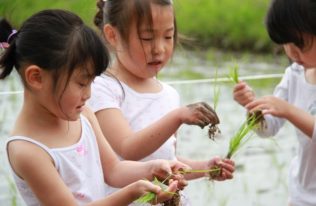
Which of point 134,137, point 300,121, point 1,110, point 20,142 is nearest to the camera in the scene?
point 20,142

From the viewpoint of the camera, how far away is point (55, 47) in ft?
5.66

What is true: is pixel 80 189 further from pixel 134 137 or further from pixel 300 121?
pixel 300 121

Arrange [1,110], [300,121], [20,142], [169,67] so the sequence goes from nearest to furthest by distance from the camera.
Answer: [20,142]
[300,121]
[1,110]
[169,67]

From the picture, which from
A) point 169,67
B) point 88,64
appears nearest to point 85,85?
point 88,64

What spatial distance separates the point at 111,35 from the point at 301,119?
561 mm

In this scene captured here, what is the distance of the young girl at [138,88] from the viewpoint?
6.59ft

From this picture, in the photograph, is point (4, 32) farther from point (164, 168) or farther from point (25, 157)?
point (164, 168)

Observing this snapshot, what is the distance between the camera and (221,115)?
5480 mm

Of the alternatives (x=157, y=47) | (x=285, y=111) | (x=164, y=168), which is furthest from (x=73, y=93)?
(x=285, y=111)

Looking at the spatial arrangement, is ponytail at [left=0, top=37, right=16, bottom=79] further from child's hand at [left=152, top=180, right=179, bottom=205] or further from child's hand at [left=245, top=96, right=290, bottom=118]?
child's hand at [left=245, top=96, right=290, bottom=118]

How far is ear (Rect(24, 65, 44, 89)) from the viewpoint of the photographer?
172 cm

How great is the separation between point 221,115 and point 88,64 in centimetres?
379

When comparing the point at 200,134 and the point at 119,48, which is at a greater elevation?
the point at 119,48

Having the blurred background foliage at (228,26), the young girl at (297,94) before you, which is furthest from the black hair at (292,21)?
the blurred background foliage at (228,26)
